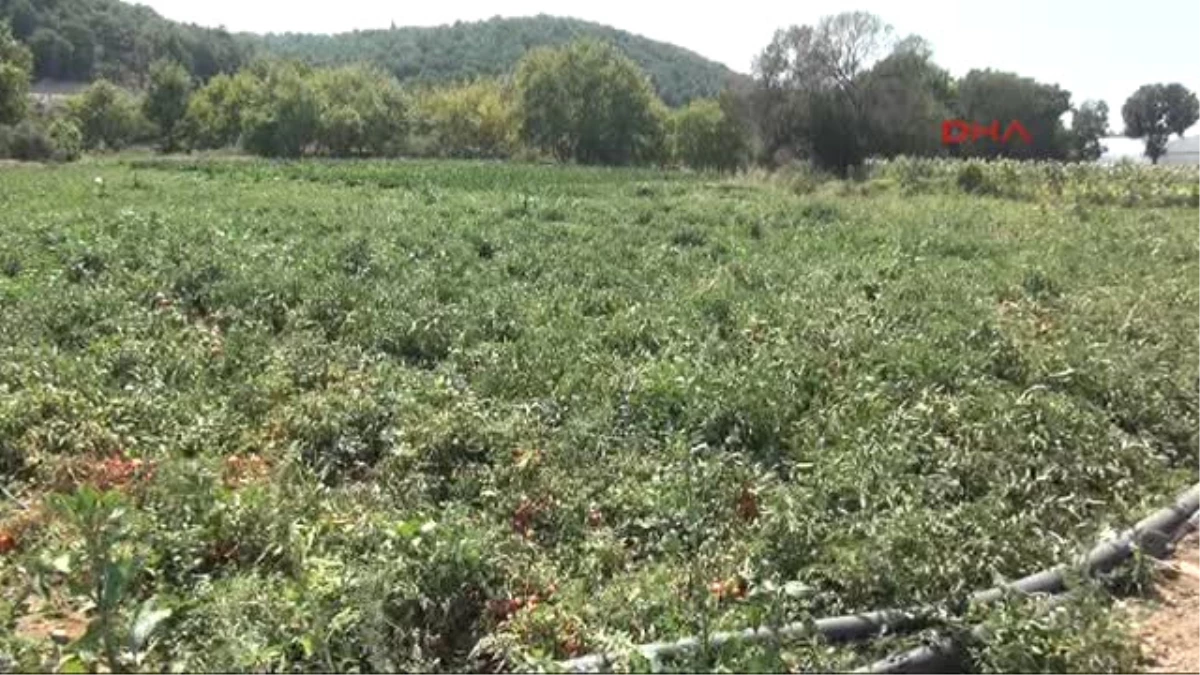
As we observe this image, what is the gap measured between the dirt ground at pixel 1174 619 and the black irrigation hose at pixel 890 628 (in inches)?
10.3

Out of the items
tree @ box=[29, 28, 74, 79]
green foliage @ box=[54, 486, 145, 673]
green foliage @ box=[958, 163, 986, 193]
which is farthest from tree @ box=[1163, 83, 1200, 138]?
tree @ box=[29, 28, 74, 79]

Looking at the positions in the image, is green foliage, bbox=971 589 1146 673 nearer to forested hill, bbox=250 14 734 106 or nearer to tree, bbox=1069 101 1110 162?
tree, bbox=1069 101 1110 162

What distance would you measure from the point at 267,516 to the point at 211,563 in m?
0.38

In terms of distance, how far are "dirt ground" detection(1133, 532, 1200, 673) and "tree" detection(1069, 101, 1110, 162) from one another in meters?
85.5

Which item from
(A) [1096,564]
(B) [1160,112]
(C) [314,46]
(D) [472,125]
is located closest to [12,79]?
(D) [472,125]

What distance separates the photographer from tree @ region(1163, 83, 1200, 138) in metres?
89.5

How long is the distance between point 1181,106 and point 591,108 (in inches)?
2189

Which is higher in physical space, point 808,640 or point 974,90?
point 974,90

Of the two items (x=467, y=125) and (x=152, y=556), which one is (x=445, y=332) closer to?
(x=152, y=556)

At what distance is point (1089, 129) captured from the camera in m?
86.9

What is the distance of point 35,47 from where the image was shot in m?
111

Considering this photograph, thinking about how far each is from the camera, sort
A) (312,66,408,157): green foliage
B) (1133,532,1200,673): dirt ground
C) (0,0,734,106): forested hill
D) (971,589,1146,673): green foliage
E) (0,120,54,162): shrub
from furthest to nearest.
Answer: (0,0,734,106): forested hill
(312,66,408,157): green foliage
(0,120,54,162): shrub
(1133,532,1200,673): dirt ground
(971,589,1146,673): green foliage

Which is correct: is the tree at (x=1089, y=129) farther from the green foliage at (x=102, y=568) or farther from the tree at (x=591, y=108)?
the green foliage at (x=102, y=568)

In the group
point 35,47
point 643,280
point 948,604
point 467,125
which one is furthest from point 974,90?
point 35,47
